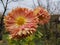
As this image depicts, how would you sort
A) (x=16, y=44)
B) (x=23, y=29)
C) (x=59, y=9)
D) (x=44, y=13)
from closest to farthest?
(x=23, y=29) → (x=16, y=44) → (x=44, y=13) → (x=59, y=9)

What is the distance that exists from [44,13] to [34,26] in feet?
0.96

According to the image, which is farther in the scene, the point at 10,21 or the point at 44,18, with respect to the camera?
the point at 44,18

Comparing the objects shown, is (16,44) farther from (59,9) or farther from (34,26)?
(59,9)

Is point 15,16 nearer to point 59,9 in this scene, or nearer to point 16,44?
point 16,44

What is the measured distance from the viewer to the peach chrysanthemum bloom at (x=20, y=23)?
45.2 inches

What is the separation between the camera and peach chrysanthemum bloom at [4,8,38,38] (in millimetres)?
1148

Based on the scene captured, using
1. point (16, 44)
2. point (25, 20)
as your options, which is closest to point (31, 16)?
point (25, 20)

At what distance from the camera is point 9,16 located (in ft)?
4.00

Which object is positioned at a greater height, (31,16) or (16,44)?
(31,16)

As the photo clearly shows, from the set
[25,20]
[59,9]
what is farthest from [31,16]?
[59,9]

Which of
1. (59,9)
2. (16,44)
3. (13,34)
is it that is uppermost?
(13,34)

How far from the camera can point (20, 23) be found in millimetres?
1220

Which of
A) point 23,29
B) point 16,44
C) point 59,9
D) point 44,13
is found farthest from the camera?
point 59,9

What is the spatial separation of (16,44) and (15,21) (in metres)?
0.15
